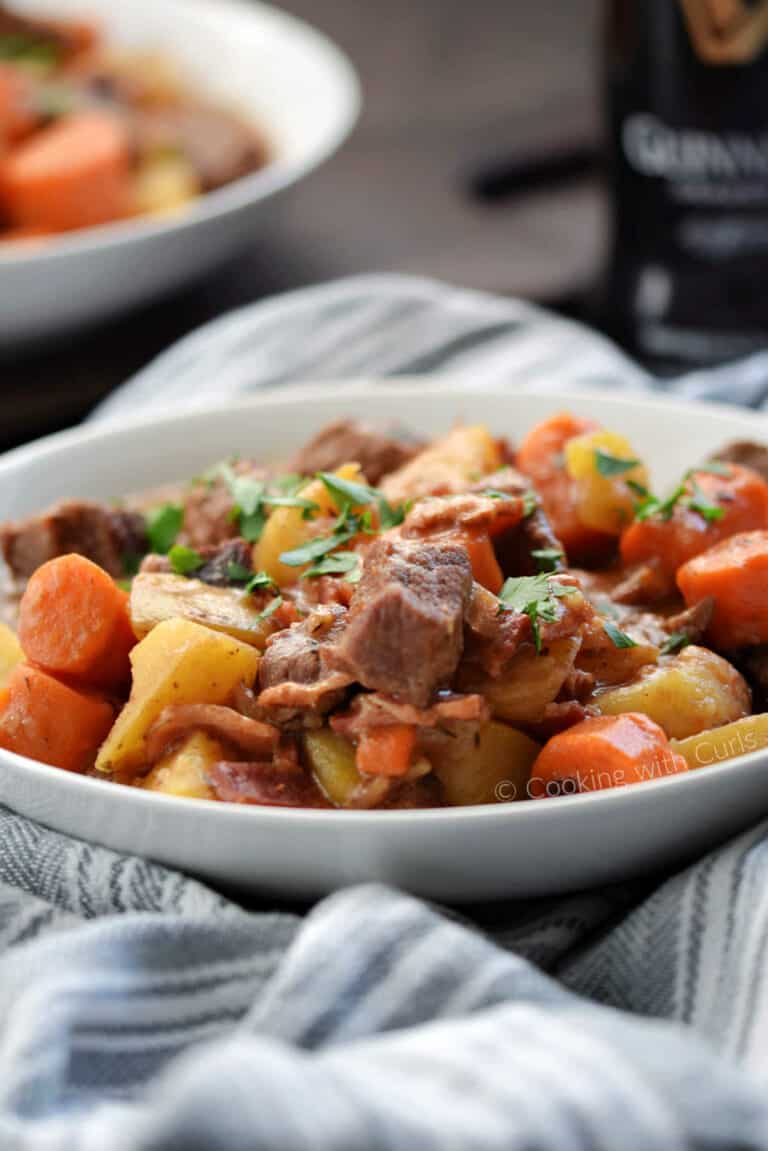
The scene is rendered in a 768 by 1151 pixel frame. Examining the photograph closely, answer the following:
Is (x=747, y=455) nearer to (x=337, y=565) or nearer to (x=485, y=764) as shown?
(x=337, y=565)

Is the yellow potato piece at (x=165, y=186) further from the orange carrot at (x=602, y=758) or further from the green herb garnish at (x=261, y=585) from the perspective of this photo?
the orange carrot at (x=602, y=758)

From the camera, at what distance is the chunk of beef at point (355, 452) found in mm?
3393

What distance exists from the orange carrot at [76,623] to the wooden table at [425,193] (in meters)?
2.10

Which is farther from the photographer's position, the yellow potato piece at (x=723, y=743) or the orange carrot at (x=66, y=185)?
the orange carrot at (x=66, y=185)

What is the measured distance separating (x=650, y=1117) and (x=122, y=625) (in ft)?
4.43

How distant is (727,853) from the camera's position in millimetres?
2490

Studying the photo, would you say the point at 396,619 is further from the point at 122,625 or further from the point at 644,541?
the point at 644,541

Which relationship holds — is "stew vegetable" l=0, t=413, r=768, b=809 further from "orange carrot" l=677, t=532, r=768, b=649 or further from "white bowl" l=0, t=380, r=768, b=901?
"white bowl" l=0, t=380, r=768, b=901

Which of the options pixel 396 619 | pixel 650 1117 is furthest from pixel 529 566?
pixel 650 1117

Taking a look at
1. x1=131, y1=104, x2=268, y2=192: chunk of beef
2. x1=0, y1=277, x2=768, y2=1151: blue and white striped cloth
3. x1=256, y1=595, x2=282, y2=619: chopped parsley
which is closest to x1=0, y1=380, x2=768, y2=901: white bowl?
x1=0, y1=277, x2=768, y2=1151: blue and white striped cloth

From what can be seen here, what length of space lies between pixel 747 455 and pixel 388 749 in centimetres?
129

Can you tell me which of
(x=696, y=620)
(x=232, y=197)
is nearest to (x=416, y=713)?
(x=696, y=620)

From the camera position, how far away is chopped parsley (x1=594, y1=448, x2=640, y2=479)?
3211 millimetres

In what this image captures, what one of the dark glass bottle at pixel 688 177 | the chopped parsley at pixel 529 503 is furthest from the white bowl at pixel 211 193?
the chopped parsley at pixel 529 503
